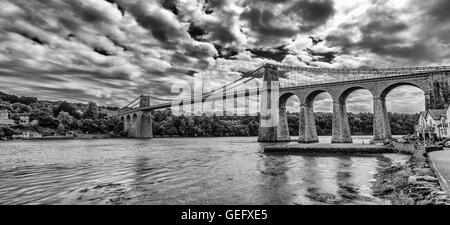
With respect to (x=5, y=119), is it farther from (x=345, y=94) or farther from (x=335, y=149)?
(x=345, y=94)

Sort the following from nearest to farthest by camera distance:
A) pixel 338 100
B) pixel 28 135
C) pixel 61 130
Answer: pixel 338 100 → pixel 28 135 → pixel 61 130

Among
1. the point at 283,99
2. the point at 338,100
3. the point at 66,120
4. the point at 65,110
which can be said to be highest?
the point at 65,110

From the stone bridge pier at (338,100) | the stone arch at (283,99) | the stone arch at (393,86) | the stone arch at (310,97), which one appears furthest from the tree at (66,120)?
the stone arch at (393,86)

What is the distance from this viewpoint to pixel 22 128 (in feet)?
233

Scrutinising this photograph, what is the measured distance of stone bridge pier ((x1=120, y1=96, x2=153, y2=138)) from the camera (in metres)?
84.0

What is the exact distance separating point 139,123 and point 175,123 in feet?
51.9

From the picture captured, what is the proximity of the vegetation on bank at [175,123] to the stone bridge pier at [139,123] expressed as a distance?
3.48m

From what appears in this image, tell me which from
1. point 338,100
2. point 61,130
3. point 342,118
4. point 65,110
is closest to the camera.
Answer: point 342,118

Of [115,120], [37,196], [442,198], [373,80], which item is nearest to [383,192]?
[442,198]

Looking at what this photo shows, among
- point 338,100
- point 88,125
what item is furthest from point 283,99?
point 88,125

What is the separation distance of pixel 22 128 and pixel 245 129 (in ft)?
234

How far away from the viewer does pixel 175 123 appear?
96938mm

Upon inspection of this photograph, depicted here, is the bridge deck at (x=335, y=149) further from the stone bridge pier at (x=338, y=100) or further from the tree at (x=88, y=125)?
the tree at (x=88, y=125)

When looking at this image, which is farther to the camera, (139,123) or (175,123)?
(175,123)
